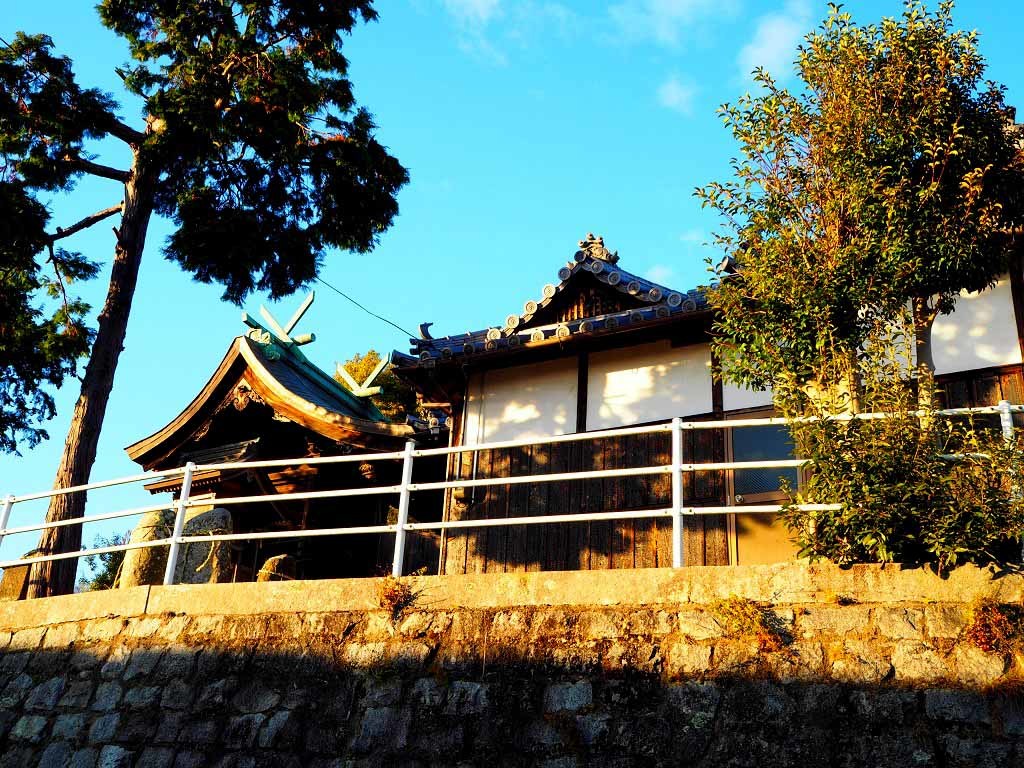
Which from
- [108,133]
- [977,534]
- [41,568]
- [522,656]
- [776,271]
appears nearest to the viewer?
[977,534]

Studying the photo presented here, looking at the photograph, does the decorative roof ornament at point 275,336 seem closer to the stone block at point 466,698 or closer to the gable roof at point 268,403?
the gable roof at point 268,403

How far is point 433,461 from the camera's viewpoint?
1443 cm

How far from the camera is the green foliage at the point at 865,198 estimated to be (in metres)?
7.66

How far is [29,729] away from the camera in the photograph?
891cm

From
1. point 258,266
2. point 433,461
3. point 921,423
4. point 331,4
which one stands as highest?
point 331,4

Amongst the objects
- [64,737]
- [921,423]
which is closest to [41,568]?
[64,737]

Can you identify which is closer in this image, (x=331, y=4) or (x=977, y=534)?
(x=977, y=534)

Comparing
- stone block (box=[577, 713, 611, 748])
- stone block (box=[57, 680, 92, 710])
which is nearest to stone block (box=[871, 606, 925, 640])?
stone block (box=[577, 713, 611, 748])

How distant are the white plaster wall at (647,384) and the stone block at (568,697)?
506 centimetres

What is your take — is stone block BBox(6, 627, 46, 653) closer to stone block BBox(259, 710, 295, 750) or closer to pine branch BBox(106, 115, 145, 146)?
stone block BBox(259, 710, 295, 750)

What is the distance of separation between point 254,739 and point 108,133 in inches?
384

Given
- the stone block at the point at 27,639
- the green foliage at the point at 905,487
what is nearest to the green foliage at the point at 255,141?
the stone block at the point at 27,639

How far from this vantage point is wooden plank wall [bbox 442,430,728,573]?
10.9m

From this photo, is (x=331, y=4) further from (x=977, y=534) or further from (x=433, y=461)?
(x=977, y=534)
